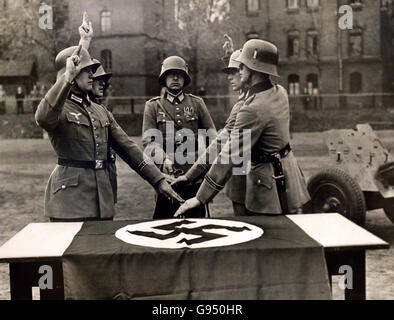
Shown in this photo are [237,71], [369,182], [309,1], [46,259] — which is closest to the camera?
[46,259]

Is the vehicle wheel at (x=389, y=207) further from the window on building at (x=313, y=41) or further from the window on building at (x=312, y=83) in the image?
the window on building at (x=312, y=83)

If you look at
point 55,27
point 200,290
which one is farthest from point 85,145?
point 55,27

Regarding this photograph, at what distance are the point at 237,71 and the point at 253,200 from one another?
101 cm

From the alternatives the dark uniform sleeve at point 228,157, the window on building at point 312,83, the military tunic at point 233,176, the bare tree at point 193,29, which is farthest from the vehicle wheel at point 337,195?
the window on building at point 312,83

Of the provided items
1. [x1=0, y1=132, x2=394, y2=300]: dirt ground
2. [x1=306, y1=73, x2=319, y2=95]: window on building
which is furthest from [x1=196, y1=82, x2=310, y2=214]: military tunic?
[x1=306, y1=73, x2=319, y2=95]: window on building

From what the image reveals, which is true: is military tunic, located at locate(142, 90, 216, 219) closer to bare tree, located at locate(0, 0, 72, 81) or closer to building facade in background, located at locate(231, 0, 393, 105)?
bare tree, located at locate(0, 0, 72, 81)

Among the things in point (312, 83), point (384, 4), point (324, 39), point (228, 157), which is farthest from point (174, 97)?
point (312, 83)

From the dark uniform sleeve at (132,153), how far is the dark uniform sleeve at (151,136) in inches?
34.0

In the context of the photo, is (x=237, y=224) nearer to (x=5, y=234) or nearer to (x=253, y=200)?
(x=253, y=200)

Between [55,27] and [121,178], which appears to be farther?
[121,178]

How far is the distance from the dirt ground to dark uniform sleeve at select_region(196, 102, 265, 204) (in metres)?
1.45

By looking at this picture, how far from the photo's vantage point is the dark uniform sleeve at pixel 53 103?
319 centimetres

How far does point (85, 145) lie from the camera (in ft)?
11.8

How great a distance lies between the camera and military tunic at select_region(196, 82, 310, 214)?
128 inches
